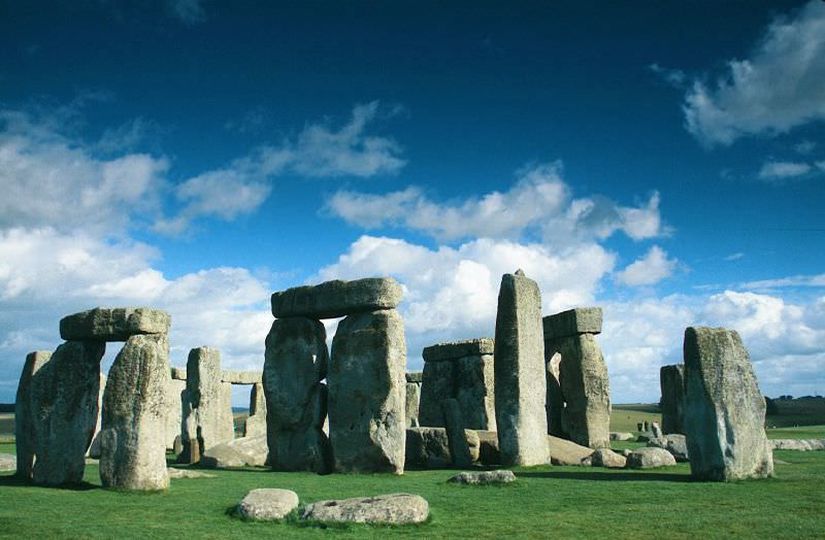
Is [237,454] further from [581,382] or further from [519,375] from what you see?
[581,382]

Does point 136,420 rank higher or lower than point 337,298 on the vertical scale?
lower

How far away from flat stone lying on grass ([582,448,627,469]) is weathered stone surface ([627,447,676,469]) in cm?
42

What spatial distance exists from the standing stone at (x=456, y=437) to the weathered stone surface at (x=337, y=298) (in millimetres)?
2955

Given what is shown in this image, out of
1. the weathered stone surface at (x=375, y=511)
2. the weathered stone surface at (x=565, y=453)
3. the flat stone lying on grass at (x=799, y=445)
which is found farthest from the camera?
the flat stone lying on grass at (x=799, y=445)

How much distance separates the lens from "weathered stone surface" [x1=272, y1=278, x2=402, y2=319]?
13.7 meters

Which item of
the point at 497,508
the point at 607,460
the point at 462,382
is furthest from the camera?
the point at 462,382

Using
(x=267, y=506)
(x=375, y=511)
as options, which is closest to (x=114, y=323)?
(x=267, y=506)

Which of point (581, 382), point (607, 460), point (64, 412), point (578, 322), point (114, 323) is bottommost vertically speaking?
point (607, 460)

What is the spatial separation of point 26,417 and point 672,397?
653 inches

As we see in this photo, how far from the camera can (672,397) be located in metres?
20.8

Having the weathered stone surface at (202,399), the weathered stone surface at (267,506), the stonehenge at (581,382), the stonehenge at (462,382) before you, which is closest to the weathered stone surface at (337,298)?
the weathered stone surface at (202,399)

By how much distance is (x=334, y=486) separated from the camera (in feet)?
36.3

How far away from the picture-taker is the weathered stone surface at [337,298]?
1370 cm

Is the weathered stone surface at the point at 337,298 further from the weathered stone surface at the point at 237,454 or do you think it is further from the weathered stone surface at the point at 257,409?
the weathered stone surface at the point at 257,409
